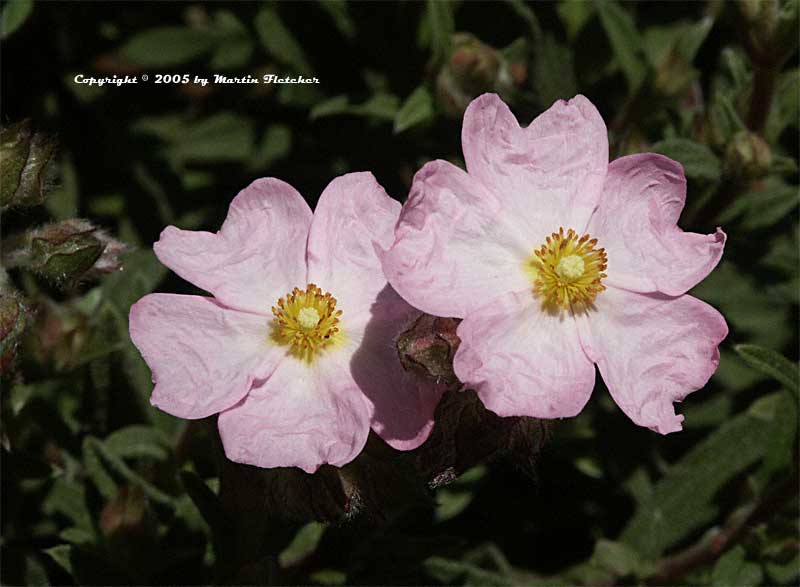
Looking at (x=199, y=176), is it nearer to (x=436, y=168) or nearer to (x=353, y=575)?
(x=353, y=575)

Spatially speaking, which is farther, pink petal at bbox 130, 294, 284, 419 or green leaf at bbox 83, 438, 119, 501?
green leaf at bbox 83, 438, 119, 501

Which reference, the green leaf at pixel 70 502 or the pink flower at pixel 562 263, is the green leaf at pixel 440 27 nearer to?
the pink flower at pixel 562 263

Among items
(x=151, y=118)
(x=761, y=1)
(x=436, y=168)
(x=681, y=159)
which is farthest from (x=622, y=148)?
(x=151, y=118)

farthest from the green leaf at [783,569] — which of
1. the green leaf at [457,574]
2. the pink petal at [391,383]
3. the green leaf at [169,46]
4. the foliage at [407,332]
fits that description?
the green leaf at [169,46]

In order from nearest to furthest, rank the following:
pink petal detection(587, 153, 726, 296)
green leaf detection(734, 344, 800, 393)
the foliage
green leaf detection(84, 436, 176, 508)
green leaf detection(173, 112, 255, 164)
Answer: pink petal detection(587, 153, 726, 296) < the foliage < green leaf detection(734, 344, 800, 393) < green leaf detection(84, 436, 176, 508) < green leaf detection(173, 112, 255, 164)

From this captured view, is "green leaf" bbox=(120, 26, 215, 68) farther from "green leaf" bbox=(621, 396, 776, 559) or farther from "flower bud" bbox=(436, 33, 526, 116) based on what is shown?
"green leaf" bbox=(621, 396, 776, 559)

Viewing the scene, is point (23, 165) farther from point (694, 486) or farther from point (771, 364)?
point (694, 486)

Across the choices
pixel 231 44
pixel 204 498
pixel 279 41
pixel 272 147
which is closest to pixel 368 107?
pixel 279 41

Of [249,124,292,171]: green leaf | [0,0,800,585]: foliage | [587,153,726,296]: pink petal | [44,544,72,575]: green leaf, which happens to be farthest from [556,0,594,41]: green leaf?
[44,544,72,575]: green leaf
